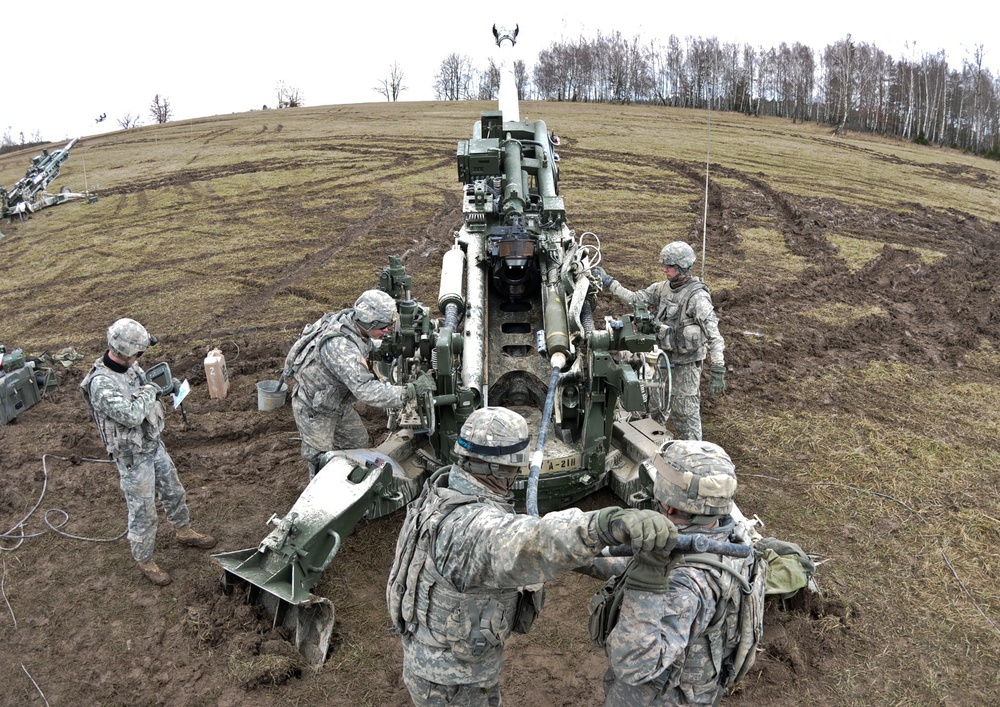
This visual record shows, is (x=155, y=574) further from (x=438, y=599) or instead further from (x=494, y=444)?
(x=494, y=444)

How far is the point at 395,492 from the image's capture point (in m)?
5.71

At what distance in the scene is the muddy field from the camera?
4.57 m

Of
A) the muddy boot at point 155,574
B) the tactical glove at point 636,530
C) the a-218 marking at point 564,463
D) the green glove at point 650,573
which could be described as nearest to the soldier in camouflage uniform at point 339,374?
the a-218 marking at point 564,463

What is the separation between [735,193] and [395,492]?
54.6 ft

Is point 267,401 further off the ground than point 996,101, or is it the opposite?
point 996,101

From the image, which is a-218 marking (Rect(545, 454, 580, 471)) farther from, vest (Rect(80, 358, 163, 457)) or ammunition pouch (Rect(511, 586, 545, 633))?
vest (Rect(80, 358, 163, 457))

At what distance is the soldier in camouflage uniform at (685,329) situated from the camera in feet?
21.4

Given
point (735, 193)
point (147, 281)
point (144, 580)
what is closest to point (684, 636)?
point (144, 580)

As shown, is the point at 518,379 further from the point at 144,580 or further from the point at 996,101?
the point at 996,101

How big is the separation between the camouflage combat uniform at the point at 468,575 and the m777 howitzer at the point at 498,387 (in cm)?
129

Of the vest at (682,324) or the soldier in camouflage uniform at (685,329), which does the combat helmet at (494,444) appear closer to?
the soldier in camouflage uniform at (685,329)

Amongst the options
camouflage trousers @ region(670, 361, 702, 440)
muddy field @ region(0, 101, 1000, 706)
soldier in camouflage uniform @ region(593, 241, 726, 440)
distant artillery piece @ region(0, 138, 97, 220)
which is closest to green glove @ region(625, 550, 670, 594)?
muddy field @ region(0, 101, 1000, 706)

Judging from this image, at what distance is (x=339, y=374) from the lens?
5.41 metres

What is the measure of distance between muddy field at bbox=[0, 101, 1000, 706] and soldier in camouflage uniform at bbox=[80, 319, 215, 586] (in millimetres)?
454
